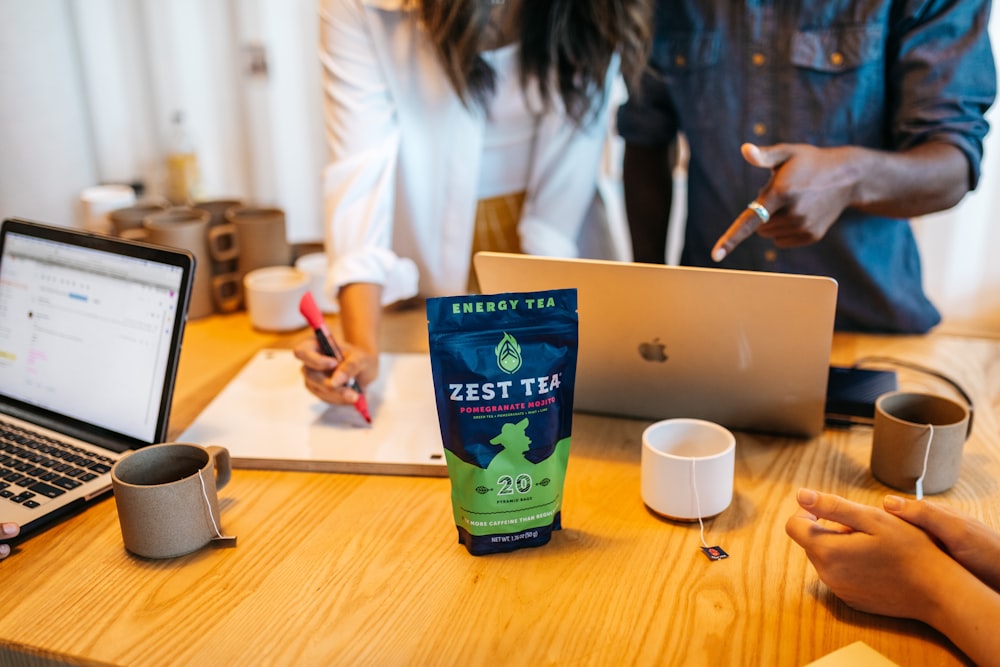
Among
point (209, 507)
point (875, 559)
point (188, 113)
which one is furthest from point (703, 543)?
point (188, 113)

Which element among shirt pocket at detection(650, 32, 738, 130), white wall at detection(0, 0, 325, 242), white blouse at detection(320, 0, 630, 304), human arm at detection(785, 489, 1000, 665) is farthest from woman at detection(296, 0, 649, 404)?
white wall at detection(0, 0, 325, 242)

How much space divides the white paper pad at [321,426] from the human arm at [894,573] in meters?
0.43

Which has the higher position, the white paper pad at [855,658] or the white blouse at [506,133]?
the white blouse at [506,133]

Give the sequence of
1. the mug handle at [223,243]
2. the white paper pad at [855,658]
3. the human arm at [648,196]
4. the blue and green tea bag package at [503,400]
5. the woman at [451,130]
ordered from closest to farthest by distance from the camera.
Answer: the white paper pad at [855,658] < the blue and green tea bag package at [503,400] < the woman at [451,130] < the mug handle at [223,243] < the human arm at [648,196]

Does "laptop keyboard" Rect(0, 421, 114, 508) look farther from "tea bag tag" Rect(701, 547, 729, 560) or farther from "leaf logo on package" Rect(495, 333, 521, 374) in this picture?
"tea bag tag" Rect(701, 547, 729, 560)

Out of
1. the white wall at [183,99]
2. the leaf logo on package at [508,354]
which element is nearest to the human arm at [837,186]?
the leaf logo on package at [508,354]

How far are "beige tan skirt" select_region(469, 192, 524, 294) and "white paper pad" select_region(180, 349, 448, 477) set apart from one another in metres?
0.42

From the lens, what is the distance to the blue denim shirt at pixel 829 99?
137cm

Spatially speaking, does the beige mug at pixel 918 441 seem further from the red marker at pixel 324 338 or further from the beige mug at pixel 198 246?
the beige mug at pixel 198 246

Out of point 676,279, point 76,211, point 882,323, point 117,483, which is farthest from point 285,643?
point 76,211

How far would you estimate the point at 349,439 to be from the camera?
1.14m

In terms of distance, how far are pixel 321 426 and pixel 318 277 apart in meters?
0.51

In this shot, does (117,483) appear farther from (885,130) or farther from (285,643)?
(885,130)

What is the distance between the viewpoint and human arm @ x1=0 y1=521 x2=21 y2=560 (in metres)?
0.90
